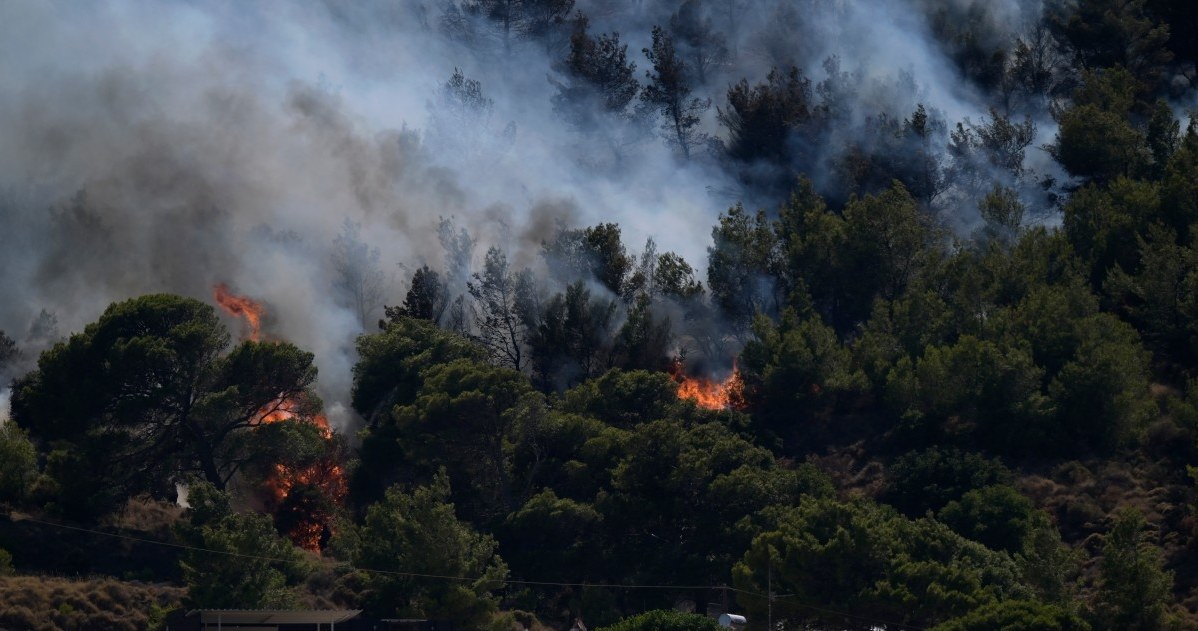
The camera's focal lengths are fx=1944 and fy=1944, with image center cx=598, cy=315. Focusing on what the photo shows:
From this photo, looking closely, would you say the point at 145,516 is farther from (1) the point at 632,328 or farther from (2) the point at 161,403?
(1) the point at 632,328

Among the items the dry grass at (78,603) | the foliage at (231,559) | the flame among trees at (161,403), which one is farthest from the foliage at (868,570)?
the flame among trees at (161,403)

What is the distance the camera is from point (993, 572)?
6419 cm

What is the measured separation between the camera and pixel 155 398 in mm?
78500

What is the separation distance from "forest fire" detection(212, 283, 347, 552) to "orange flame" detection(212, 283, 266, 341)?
13.2 m

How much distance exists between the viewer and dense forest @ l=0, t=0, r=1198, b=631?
68062 millimetres

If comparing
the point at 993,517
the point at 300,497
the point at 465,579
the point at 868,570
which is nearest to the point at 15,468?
the point at 300,497

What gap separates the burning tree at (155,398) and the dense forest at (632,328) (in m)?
0.17

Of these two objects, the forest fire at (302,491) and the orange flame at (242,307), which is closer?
the forest fire at (302,491)

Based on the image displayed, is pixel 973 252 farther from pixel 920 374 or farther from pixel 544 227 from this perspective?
pixel 544 227

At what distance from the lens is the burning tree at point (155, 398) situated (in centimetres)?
7731

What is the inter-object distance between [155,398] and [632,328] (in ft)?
74.7

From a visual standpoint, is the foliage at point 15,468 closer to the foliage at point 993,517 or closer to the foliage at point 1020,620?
the foliage at point 993,517

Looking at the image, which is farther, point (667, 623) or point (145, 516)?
point (145, 516)

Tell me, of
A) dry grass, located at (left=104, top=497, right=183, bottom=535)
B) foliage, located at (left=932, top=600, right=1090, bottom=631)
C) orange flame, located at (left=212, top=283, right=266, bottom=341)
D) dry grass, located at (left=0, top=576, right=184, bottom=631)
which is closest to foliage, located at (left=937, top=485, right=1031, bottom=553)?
foliage, located at (left=932, top=600, right=1090, bottom=631)
